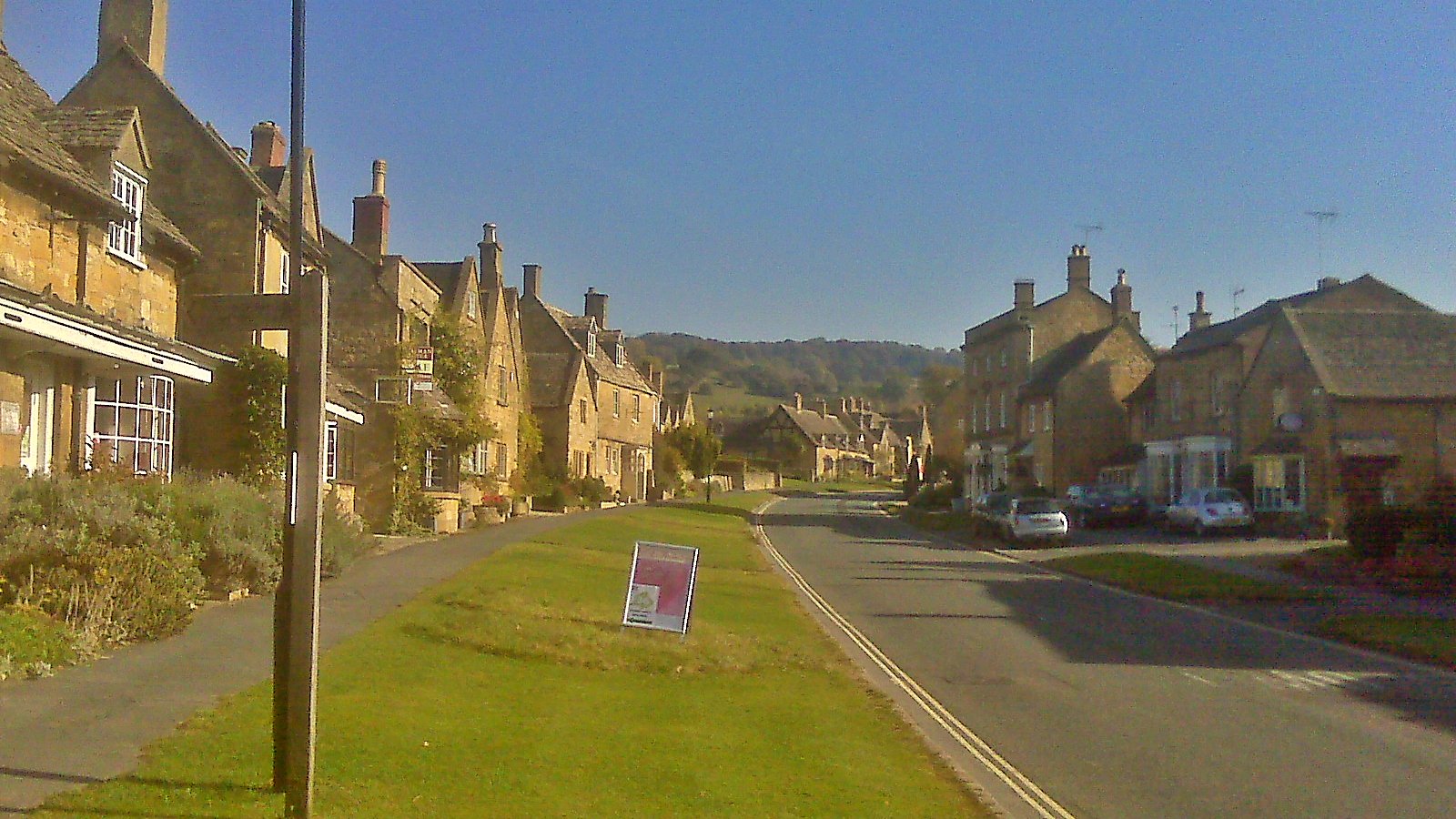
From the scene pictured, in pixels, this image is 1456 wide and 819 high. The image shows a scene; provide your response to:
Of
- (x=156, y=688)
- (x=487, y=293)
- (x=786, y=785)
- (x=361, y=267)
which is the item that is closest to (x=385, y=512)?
(x=361, y=267)

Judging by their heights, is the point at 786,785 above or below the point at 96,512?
below

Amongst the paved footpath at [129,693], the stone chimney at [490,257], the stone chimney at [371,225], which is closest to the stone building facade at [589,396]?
the stone chimney at [490,257]

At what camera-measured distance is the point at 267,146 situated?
28875 millimetres

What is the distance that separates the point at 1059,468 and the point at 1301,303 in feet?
45.8

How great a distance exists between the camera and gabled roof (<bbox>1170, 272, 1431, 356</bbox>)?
4525 centimetres

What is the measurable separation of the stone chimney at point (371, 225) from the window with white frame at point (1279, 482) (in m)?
28.4

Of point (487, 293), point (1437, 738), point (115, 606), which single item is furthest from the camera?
point (487, 293)

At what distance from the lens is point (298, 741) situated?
6586 mm

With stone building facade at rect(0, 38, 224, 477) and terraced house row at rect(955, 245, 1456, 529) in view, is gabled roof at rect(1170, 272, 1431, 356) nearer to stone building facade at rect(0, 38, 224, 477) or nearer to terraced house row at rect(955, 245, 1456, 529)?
terraced house row at rect(955, 245, 1456, 529)

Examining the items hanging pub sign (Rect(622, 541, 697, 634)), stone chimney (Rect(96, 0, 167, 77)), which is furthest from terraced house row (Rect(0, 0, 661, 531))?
hanging pub sign (Rect(622, 541, 697, 634))

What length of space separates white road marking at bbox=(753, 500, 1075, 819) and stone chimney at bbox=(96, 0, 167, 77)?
57.6 feet

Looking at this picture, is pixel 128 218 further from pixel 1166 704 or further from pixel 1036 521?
pixel 1036 521

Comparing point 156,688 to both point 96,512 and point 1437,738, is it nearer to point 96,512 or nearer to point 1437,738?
point 96,512

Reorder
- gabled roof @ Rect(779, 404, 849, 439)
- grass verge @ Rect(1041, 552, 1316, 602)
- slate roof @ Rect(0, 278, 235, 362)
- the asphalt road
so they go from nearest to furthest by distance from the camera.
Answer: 1. the asphalt road
2. slate roof @ Rect(0, 278, 235, 362)
3. grass verge @ Rect(1041, 552, 1316, 602)
4. gabled roof @ Rect(779, 404, 849, 439)
